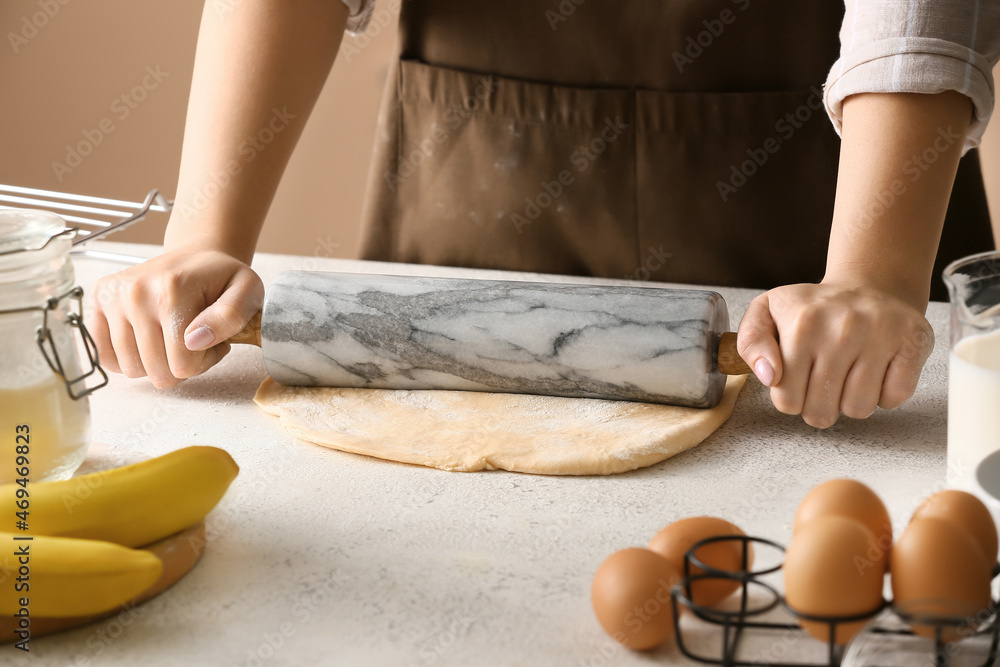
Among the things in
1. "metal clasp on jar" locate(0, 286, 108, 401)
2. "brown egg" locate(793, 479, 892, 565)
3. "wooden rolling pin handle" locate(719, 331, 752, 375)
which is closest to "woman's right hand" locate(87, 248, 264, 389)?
"metal clasp on jar" locate(0, 286, 108, 401)

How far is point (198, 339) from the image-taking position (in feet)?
3.08

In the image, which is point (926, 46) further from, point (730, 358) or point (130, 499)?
point (130, 499)

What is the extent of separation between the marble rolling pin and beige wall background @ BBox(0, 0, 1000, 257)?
2.06 metres

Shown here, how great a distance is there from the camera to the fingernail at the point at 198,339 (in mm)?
937

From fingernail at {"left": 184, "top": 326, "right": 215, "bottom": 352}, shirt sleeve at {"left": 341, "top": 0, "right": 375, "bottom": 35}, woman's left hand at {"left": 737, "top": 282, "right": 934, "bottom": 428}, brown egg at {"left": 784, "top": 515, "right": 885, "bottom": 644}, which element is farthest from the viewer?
shirt sleeve at {"left": 341, "top": 0, "right": 375, "bottom": 35}

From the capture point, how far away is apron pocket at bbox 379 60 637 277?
1.42 meters

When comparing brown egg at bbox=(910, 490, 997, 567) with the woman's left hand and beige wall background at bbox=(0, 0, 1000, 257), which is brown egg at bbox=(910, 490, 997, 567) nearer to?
the woman's left hand

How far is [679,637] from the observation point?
517mm

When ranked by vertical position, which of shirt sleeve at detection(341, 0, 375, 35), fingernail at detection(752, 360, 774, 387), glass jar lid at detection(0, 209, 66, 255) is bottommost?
fingernail at detection(752, 360, 774, 387)

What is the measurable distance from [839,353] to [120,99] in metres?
2.66

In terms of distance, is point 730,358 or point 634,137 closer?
point 730,358

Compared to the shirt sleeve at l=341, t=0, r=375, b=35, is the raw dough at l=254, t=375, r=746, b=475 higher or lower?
lower

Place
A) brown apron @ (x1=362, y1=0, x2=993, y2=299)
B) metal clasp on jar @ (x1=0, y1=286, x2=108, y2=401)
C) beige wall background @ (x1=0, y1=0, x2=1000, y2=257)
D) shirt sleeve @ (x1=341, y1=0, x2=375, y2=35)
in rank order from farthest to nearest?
1. beige wall background @ (x1=0, y1=0, x2=1000, y2=257)
2. brown apron @ (x1=362, y1=0, x2=993, y2=299)
3. shirt sleeve @ (x1=341, y1=0, x2=375, y2=35)
4. metal clasp on jar @ (x1=0, y1=286, x2=108, y2=401)

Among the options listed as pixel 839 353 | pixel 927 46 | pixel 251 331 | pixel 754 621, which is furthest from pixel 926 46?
pixel 251 331
